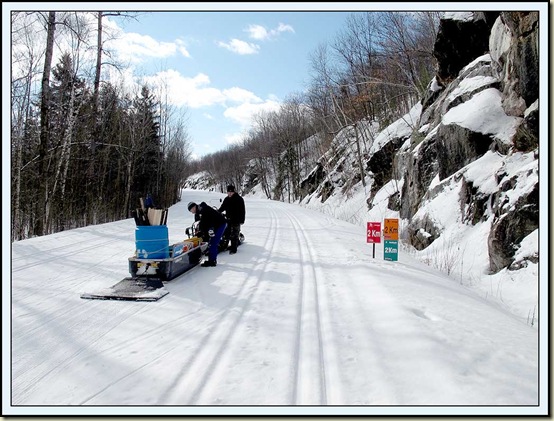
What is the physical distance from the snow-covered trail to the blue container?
1.89 ft

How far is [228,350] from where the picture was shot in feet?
11.0

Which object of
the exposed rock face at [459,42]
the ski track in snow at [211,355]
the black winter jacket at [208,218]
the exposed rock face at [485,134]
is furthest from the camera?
the exposed rock face at [459,42]

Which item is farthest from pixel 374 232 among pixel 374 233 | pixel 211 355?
pixel 211 355

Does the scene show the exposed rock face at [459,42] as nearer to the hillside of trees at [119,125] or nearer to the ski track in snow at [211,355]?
the hillside of trees at [119,125]

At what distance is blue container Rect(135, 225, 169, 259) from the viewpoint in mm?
5723

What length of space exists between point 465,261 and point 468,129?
423cm

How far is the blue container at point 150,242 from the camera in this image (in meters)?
5.72

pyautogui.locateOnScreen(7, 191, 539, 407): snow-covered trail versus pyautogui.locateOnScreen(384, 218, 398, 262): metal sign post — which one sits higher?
pyautogui.locateOnScreen(384, 218, 398, 262): metal sign post

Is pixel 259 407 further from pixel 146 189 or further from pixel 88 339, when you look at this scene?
pixel 146 189

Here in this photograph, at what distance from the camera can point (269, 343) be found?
3.49 m

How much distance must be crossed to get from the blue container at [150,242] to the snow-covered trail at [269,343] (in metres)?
0.57

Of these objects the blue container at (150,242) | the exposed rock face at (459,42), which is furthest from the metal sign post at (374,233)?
the exposed rock face at (459,42)

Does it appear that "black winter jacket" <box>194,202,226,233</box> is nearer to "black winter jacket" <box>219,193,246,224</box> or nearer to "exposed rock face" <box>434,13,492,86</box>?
"black winter jacket" <box>219,193,246,224</box>

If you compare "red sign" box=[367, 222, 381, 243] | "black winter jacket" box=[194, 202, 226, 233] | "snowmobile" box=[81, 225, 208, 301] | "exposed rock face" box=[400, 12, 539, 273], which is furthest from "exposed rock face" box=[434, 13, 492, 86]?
"snowmobile" box=[81, 225, 208, 301]
